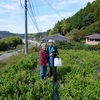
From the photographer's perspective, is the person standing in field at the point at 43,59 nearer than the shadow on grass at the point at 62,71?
Yes

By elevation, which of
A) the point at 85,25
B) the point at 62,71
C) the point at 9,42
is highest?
the point at 85,25

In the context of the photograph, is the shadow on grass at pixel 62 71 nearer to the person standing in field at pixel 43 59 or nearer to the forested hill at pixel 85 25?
the person standing in field at pixel 43 59

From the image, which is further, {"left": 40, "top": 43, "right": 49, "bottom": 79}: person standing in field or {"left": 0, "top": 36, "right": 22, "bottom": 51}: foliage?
{"left": 0, "top": 36, "right": 22, "bottom": 51}: foliage

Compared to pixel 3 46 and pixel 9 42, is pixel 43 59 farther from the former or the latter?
pixel 9 42

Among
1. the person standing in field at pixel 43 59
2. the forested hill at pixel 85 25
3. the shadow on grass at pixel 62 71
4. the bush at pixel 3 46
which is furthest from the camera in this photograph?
the bush at pixel 3 46

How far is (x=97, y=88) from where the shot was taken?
5805mm

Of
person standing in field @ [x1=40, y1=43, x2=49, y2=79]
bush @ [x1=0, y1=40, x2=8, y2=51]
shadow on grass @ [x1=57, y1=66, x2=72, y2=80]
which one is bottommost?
bush @ [x1=0, y1=40, x2=8, y2=51]

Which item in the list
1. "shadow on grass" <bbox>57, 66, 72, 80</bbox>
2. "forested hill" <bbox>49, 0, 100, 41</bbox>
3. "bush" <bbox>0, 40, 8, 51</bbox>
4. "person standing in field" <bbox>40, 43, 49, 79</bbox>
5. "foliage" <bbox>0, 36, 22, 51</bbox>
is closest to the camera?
A: "person standing in field" <bbox>40, 43, 49, 79</bbox>

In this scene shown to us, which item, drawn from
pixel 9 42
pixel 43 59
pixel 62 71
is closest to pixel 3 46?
pixel 9 42

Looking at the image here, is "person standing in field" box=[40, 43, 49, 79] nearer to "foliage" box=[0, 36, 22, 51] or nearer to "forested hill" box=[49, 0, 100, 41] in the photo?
"forested hill" box=[49, 0, 100, 41]

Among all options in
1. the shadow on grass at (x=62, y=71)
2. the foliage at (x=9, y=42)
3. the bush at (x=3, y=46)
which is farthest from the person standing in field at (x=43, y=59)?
the bush at (x=3, y=46)

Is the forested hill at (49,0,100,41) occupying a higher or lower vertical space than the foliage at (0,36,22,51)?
higher

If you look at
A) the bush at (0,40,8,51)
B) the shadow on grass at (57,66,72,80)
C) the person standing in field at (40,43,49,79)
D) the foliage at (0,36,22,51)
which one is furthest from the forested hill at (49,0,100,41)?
the person standing in field at (40,43,49,79)

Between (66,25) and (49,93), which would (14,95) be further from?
(66,25)
